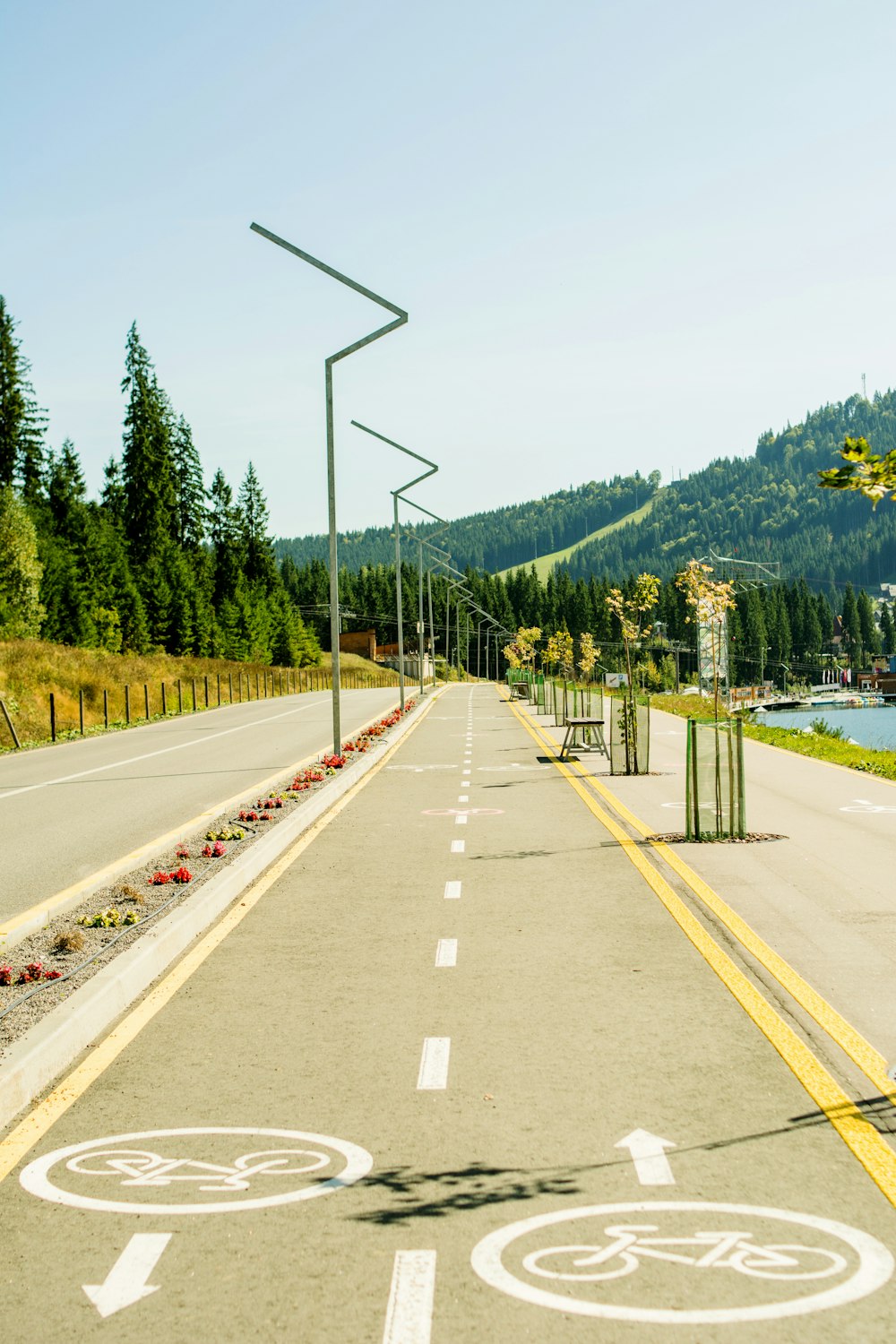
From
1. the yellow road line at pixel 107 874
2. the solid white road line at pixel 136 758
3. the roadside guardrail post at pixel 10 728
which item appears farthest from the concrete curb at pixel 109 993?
the roadside guardrail post at pixel 10 728

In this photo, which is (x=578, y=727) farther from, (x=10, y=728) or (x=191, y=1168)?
(x=191, y=1168)

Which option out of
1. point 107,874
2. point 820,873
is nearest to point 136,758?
point 107,874

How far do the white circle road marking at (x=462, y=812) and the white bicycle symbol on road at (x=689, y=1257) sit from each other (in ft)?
41.1

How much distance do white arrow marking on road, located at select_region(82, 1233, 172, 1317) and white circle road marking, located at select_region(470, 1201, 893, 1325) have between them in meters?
0.95

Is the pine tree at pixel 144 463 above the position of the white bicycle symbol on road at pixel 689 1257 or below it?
above

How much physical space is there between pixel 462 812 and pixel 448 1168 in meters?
12.3

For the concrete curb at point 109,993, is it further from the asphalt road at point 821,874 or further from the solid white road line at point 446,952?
the asphalt road at point 821,874

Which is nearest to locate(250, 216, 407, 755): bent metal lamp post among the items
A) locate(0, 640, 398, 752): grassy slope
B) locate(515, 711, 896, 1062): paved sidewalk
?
locate(515, 711, 896, 1062): paved sidewalk

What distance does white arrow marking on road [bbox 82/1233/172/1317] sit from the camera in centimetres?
371

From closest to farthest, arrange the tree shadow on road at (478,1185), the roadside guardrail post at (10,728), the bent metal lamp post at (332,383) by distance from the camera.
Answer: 1. the tree shadow on road at (478,1185)
2. the bent metal lamp post at (332,383)
3. the roadside guardrail post at (10,728)

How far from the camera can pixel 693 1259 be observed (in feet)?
12.7

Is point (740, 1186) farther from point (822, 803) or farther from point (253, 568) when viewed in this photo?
point (253, 568)

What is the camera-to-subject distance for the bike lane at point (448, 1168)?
3.64 meters

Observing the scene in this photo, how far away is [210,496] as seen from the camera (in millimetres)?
115875
